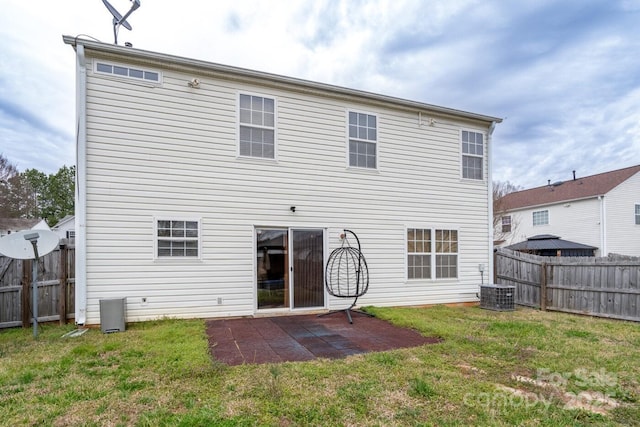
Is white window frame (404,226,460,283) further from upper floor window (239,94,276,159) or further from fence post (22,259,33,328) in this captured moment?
fence post (22,259,33,328)

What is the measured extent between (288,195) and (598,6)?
8815 mm

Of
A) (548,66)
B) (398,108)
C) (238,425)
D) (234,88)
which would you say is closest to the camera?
(238,425)

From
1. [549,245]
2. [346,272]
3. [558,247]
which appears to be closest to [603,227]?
[558,247]

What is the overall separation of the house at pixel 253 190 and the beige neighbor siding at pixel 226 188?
0.08 ft

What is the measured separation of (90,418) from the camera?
2730 mm

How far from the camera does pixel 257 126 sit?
7.04 metres

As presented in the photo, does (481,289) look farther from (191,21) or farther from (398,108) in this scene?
(191,21)

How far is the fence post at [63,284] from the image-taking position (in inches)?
238

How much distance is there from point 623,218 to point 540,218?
3.87 m

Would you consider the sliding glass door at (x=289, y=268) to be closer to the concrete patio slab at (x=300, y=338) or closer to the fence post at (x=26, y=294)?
the concrete patio slab at (x=300, y=338)

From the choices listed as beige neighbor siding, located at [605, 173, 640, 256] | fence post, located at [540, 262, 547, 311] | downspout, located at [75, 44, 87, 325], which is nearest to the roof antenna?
downspout, located at [75, 44, 87, 325]

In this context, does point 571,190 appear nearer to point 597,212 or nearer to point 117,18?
point 597,212

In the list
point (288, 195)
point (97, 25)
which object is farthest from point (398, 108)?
point (97, 25)

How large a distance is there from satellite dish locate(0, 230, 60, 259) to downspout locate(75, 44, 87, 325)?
469mm
